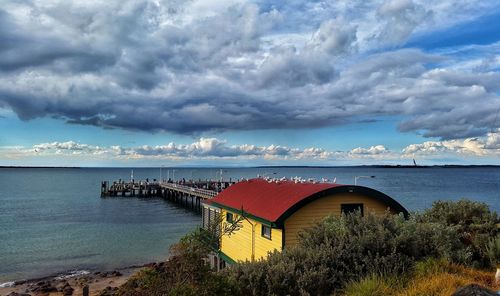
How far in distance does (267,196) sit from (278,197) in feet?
3.89

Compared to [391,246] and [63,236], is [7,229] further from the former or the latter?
[391,246]

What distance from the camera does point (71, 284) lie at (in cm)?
2834

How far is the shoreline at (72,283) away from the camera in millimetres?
26594

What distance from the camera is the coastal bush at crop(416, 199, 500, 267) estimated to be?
37.9 ft

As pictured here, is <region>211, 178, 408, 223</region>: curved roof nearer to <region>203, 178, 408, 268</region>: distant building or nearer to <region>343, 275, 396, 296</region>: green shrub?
<region>203, 178, 408, 268</region>: distant building

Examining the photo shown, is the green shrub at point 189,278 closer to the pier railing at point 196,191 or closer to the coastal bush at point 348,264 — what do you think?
the coastal bush at point 348,264

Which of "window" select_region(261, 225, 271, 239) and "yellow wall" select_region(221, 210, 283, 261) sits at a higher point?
"window" select_region(261, 225, 271, 239)

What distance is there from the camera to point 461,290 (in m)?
6.46

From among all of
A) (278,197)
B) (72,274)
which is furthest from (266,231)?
(72,274)

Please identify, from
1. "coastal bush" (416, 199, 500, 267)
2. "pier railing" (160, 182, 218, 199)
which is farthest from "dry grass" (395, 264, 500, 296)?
"pier railing" (160, 182, 218, 199)

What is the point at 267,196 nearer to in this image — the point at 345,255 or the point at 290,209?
the point at 290,209

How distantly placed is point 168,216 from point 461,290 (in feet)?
192

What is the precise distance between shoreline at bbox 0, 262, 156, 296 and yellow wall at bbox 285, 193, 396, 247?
1426cm

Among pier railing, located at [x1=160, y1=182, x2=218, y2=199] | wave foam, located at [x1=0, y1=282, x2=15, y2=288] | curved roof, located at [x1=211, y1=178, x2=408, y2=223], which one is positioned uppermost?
curved roof, located at [x1=211, y1=178, x2=408, y2=223]
